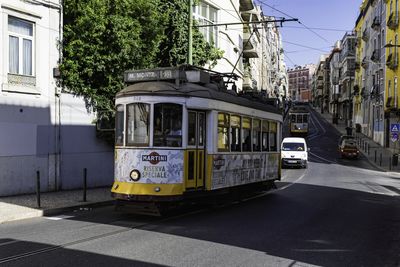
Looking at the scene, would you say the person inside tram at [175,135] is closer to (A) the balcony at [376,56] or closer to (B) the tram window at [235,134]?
(B) the tram window at [235,134]

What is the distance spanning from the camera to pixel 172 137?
1114 cm

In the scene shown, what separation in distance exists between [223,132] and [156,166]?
246 centimetres

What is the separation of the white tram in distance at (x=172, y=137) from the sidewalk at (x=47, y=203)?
204 centimetres

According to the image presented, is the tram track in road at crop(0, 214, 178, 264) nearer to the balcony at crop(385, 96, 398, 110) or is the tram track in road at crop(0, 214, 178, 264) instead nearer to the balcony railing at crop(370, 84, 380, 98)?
the balcony at crop(385, 96, 398, 110)

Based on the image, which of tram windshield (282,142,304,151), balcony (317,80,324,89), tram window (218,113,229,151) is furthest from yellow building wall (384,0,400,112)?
balcony (317,80,324,89)

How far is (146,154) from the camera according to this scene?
36.1ft

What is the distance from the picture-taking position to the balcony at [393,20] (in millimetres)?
45669

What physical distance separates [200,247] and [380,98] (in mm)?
49494

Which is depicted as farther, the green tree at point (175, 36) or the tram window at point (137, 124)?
the green tree at point (175, 36)

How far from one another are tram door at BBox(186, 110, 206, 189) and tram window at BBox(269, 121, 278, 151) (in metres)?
5.37

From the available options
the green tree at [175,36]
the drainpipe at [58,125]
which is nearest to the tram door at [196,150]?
the drainpipe at [58,125]

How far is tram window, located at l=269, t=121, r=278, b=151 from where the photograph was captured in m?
16.7

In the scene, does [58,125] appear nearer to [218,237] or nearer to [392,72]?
[218,237]

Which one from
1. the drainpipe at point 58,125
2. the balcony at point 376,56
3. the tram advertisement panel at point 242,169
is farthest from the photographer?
the balcony at point 376,56
